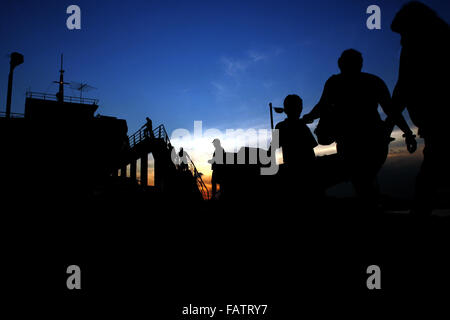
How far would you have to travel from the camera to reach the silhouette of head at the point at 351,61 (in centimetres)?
257

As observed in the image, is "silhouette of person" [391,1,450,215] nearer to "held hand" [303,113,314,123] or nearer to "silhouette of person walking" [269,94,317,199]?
"held hand" [303,113,314,123]

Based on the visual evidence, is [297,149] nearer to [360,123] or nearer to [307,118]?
[307,118]

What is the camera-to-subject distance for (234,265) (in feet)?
6.85

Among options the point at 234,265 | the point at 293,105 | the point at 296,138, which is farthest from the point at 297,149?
the point at 234,265

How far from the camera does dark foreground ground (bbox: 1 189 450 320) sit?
1548 mm

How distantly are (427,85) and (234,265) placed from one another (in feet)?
8.81

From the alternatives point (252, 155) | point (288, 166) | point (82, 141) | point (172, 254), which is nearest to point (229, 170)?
point (252, 155)

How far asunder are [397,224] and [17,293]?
394cm

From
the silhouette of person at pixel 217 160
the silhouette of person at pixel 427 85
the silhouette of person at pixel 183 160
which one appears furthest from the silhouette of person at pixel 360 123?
the silhouette of person at pixel 183 160

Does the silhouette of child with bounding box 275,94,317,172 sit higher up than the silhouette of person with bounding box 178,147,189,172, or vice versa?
the silhouette of person with bounding box 178,147,189,172

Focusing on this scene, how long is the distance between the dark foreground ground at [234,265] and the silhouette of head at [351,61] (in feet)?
6.06

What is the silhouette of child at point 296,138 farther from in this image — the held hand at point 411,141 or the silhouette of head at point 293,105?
the held hand at point 411,141

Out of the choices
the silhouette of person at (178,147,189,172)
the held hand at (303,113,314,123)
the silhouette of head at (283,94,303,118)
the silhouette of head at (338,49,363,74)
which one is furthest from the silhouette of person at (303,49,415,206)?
the silhouette of person at (178,147,189,172)

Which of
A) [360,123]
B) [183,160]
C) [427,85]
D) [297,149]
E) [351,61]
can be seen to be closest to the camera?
[427,85]
